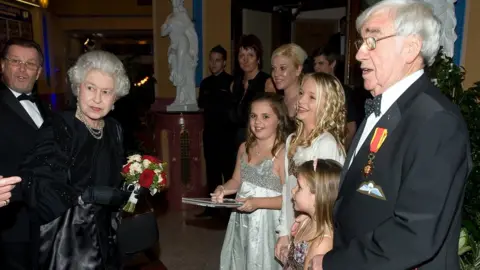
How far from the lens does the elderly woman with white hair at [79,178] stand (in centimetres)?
186

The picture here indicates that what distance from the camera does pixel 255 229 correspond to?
2598mm

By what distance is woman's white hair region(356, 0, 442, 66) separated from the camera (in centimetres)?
126

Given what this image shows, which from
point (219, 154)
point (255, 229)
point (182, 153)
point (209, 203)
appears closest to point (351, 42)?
point (219, 154)

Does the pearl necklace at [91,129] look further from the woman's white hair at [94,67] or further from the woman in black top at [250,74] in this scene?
the woman in black top at [250,74]

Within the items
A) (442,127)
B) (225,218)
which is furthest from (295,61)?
(225,218)

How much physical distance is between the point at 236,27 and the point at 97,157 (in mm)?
5861

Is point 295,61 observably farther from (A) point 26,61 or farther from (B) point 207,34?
(B) point 207,34

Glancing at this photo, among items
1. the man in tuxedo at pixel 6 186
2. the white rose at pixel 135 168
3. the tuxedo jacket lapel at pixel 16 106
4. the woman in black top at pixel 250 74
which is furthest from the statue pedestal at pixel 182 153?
the man in tuxedo at pixel 6 186

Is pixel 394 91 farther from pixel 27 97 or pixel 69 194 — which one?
pixel 27 97

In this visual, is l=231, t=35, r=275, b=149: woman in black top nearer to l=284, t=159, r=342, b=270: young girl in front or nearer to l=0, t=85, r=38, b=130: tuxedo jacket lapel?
l=0, t=85, r=38, b=130: tuxedo jacket lapel

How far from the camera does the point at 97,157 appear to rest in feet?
6.61

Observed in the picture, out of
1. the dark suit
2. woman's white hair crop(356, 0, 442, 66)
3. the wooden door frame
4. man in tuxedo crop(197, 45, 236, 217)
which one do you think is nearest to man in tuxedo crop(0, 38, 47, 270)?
the dark suit

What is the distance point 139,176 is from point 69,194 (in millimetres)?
330

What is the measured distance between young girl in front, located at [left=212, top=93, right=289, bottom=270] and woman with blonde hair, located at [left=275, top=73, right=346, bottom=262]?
290mm
